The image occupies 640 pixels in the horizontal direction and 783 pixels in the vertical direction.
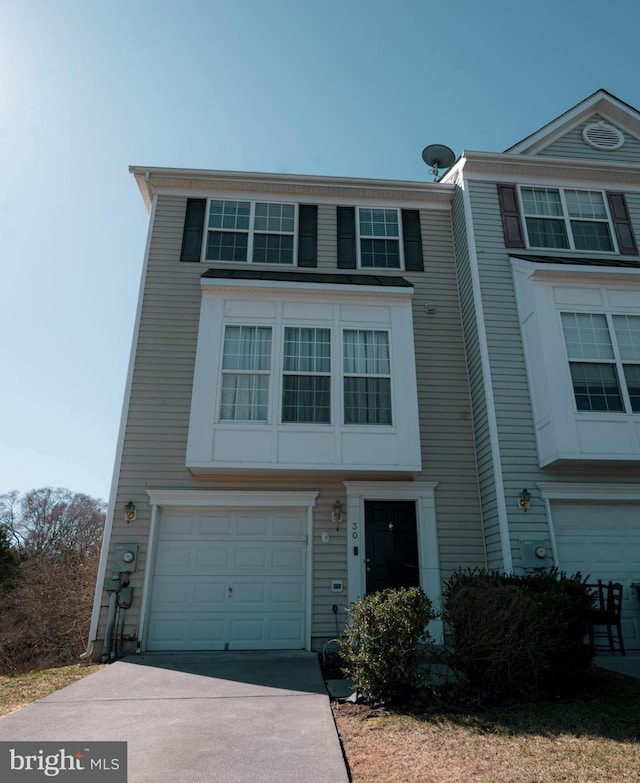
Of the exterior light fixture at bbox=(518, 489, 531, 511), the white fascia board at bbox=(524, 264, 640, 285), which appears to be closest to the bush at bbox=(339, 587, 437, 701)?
the exterior light fixture at bbox=(518, 489, 531, 511)

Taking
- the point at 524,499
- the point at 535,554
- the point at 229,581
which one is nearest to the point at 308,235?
the point at 524,499

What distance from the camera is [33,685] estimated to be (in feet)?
19.9

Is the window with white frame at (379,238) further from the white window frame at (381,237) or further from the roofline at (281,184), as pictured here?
the roofline at (281,184)

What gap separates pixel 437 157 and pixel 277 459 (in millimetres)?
8198

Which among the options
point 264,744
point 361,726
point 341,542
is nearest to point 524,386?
point 341,542

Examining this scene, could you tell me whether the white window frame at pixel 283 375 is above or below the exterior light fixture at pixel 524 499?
above

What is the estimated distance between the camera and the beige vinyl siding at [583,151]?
10.9 metres

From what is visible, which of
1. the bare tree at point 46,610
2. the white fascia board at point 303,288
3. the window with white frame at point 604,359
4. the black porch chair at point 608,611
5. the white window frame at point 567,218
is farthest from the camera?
the bare tree at point 46,610

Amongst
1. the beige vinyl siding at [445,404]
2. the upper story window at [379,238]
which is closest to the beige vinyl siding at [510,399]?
the beige vinyl siding at [445,404]

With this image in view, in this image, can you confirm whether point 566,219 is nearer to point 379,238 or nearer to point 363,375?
point 379,238

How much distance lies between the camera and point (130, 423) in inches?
345

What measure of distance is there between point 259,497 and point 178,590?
188 centimetres

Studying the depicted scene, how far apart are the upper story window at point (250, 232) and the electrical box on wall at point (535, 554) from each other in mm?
6293

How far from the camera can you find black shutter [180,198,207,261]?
1004 centimetres
